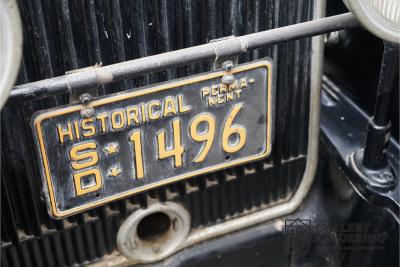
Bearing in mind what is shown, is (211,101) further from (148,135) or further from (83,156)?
(83,156)

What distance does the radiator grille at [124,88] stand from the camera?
109cm

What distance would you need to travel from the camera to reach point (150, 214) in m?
1.37

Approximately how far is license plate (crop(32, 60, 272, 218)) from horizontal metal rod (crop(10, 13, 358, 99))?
57 mm

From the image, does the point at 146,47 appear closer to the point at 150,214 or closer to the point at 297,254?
the point at 150,214

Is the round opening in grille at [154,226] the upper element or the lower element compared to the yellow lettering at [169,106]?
lower

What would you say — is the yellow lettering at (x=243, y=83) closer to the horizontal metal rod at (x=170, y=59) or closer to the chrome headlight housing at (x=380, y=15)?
the horizontal metal rod at (x=170, y=59)

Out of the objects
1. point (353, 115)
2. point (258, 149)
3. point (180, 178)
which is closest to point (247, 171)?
point (258, 149)

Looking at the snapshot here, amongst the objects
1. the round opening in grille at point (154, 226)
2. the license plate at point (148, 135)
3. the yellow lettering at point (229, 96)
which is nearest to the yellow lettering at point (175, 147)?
the license plate at point (148, 135)

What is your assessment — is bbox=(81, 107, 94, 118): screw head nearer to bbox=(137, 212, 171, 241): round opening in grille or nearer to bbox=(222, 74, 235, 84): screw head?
bbox=(222, 74, 235, 84): screw head

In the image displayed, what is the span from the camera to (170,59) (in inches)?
42.5

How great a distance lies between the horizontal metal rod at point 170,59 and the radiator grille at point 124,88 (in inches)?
3.6
